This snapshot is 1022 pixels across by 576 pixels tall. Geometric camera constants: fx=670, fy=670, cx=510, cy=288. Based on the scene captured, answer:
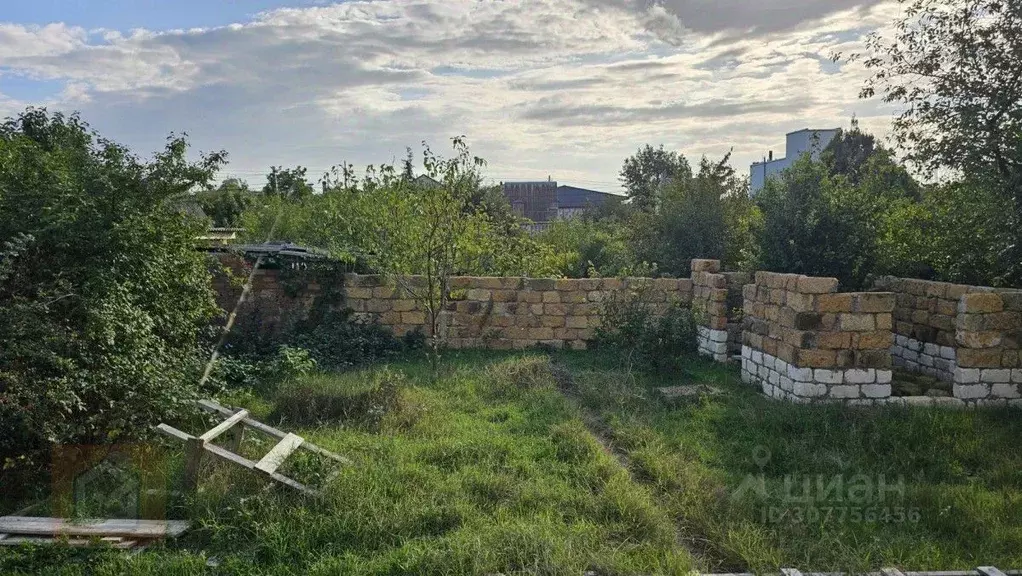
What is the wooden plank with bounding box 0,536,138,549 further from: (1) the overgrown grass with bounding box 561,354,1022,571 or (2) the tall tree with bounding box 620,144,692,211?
(2) the tall tree with bounding box 620,144,692,211

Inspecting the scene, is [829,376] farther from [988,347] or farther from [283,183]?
[283,183]

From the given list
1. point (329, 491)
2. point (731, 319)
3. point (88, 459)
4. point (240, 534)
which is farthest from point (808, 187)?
point (88, 459)

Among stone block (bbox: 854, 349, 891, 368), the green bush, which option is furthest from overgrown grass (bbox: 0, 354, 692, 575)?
stone block (bbox: 854, 349, 891, 368)

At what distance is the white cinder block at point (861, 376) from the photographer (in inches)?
250

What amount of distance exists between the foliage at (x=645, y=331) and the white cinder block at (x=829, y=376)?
2.04 m

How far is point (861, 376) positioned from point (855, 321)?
1.72 feet

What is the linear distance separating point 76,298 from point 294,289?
4697mm

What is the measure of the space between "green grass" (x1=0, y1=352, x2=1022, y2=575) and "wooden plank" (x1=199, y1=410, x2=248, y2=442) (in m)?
0.24

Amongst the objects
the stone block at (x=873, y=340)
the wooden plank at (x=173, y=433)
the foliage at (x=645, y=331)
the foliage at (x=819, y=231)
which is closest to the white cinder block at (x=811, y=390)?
the stone block at (x=873, y=340)

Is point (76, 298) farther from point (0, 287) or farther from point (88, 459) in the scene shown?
point (88, 459)

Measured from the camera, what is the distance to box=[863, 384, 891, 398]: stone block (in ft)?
20.9

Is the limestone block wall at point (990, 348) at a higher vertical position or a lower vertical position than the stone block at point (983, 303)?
lower

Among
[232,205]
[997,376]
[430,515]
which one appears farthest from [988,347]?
[232,205]

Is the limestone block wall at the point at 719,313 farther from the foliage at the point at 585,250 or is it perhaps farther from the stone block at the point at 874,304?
the stone block at the point at 874,304
